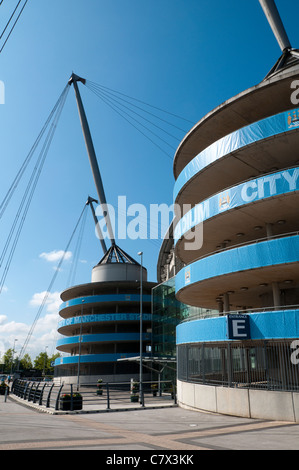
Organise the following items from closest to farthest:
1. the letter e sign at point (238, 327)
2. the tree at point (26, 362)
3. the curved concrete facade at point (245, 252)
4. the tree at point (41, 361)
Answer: the curved concrete facade at point (245, 252) → the letter e sign at point (238, 327) → the tree at point (41, 361) → the tree at point (26, 362)

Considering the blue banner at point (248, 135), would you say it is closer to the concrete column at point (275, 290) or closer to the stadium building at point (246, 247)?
the stadium building at point (246, 247)

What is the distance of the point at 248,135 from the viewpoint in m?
19.9

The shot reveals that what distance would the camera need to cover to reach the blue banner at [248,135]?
1839 centimetres

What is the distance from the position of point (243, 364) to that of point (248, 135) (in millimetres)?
11868

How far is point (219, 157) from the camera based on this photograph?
2147 cm

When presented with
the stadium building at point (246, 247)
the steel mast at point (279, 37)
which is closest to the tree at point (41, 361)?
the stadium building at point (246, 247)

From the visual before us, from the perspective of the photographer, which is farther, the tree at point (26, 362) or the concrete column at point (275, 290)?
the tree at point (26, 362)

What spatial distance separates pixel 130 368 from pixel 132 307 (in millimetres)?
9072

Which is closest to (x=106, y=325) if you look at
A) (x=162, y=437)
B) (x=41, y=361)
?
(x=162, y=437)

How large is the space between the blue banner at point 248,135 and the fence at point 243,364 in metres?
10.1

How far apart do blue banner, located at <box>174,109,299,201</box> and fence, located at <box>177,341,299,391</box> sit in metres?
10.1
